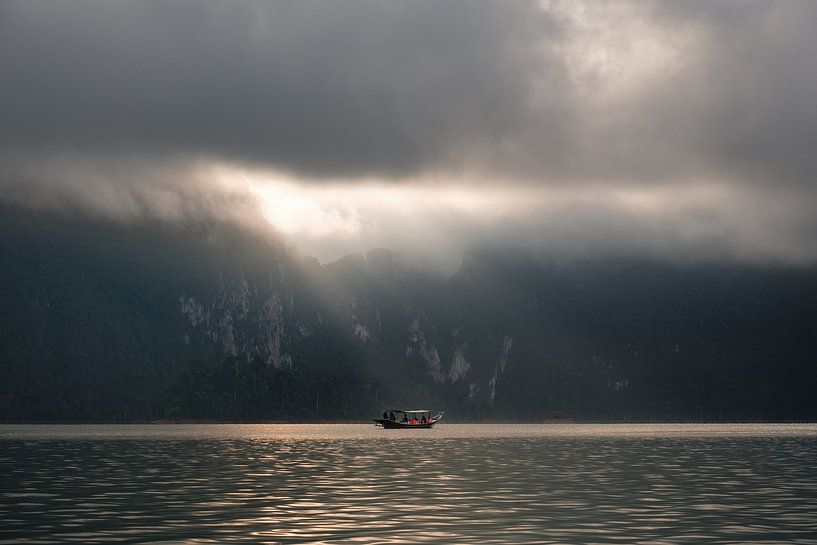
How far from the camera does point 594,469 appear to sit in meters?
88.9

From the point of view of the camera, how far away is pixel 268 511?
54.7 meters

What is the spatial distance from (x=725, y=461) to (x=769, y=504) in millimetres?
46918

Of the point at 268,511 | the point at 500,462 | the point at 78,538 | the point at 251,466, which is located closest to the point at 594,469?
the point at 500,462

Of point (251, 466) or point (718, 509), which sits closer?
point (718, 509)

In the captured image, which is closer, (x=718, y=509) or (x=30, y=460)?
(x=718, y=509)

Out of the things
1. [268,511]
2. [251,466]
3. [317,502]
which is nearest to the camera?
[268,511]

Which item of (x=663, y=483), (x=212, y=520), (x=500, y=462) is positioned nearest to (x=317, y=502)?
(x=212, y=520)

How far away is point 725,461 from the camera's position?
103 m

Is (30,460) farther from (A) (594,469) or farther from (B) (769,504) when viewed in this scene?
(B) (769,504)

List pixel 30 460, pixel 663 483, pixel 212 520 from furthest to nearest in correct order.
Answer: pixel 30 460 → pixel 663 483 → pixel 212 520

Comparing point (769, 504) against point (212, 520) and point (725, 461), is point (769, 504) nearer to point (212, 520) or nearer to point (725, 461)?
point (212, 520)

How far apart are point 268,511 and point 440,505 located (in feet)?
31.2

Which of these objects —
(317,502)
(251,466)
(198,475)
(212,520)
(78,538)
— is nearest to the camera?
(78,538)

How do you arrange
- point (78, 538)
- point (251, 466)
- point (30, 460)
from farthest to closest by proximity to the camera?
point (30, 460), point (251, 466), point (78, 538)
